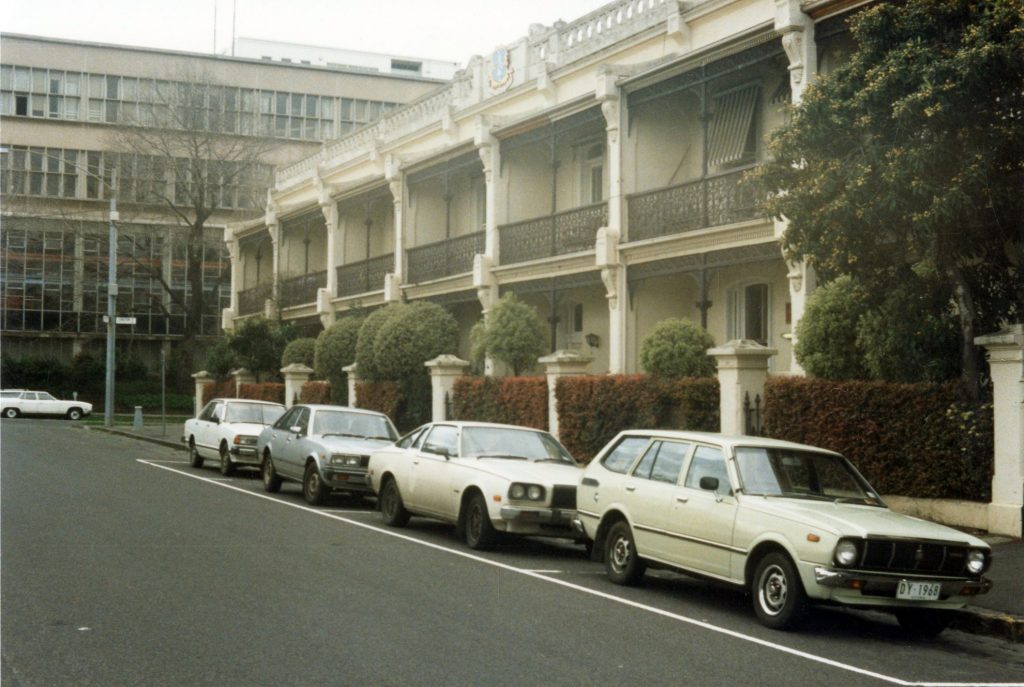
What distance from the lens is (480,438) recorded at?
51.5 feet

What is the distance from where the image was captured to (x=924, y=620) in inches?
405

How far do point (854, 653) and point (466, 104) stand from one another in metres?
26.6

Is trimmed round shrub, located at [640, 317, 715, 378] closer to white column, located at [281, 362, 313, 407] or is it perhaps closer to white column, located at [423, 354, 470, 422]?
white column, located at [423, 354, 470, 422]

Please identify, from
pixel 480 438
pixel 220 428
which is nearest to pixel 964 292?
pixel 480 438

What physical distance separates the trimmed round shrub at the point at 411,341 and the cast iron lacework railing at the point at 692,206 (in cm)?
717

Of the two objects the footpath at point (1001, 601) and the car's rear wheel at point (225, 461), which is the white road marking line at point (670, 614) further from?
the car's rear wheel at point (225, 461)

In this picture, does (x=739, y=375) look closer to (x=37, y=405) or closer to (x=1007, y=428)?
(x=1007, y=428)

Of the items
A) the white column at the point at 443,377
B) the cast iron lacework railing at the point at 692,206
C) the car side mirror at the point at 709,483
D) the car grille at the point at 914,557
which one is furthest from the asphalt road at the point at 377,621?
the white column at the point at 443,377

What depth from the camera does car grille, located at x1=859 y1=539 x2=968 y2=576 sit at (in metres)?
9.77

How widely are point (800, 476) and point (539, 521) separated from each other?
12.0 ft

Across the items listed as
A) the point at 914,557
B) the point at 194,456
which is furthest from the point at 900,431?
the point at 194,456

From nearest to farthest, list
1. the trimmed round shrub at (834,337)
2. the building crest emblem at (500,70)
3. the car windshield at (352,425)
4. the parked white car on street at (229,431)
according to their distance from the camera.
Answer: the trimmed round shrub at (834,337) → the car windshield at (352,425) → the parked white car on street at (229,431) → the building crest emblem at (500,70)

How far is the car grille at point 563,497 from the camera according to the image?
14070mm

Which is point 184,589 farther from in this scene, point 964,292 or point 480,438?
point 964,292
